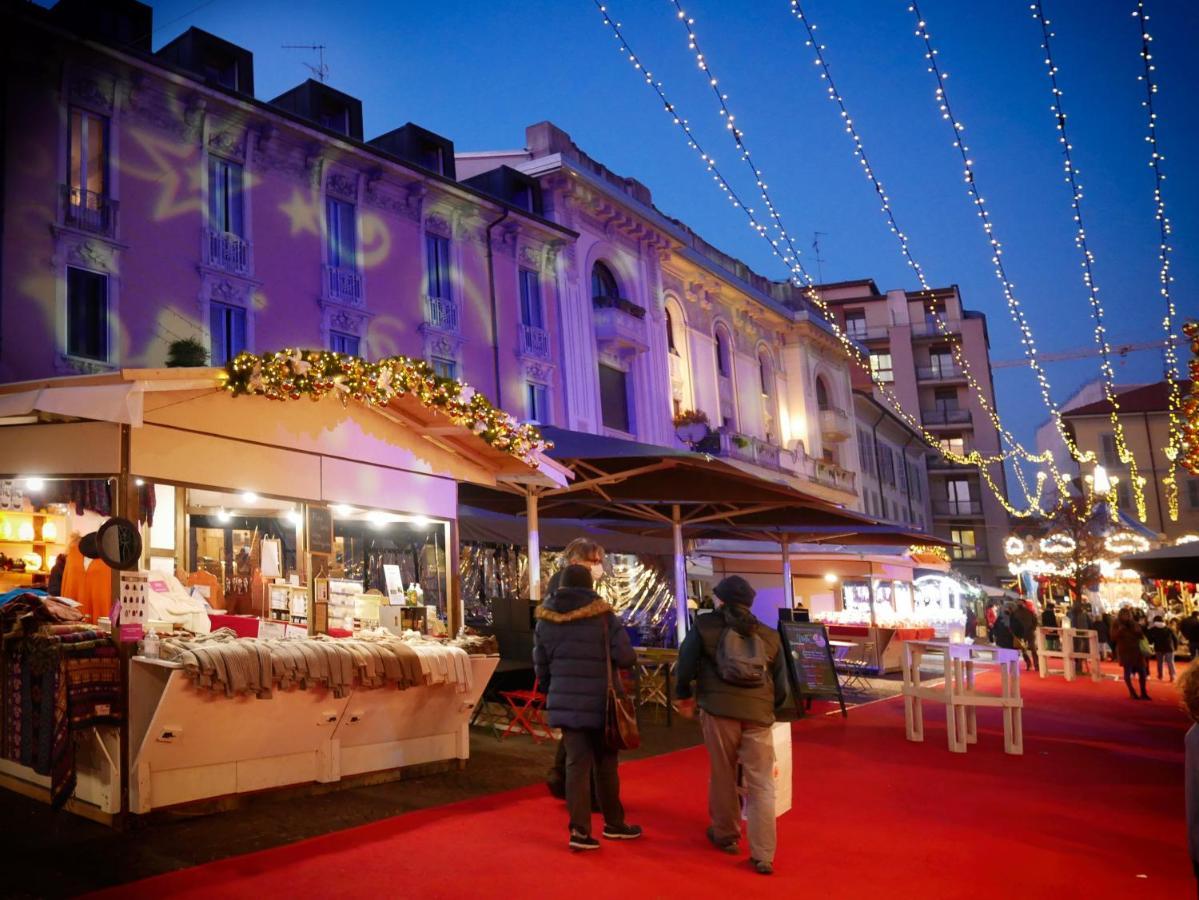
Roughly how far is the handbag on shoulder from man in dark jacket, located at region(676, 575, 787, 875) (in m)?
0.34

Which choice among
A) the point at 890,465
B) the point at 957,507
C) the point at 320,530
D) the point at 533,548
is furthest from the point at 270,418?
the point at 957,507

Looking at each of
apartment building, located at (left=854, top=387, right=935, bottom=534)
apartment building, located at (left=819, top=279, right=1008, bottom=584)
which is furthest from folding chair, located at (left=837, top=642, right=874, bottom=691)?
apartment building, located at (left=819, top=279, right=1008, bottom=584)

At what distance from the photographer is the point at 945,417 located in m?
58.3

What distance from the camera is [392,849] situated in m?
5.87

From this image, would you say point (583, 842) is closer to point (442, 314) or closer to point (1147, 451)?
point (442, 314)

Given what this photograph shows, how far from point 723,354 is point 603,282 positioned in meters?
6.61

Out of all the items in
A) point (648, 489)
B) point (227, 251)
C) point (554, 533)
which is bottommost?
point (554, 533)

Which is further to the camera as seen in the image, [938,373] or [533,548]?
[938,373]

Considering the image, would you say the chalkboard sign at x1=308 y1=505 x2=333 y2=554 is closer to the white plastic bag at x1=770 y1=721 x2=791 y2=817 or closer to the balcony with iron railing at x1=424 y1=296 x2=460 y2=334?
the white plastic bag at x1=770 y1=721 x2=791 y2=817

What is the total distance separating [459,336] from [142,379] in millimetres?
14532

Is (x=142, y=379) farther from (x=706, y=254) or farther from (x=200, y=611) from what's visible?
(x=706, y=254)

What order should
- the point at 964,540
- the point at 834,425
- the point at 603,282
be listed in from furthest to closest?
the point at 964,540
the point at 834,425
the point at 603,282

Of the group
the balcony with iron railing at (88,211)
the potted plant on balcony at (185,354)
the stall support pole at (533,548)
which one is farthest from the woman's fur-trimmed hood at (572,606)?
the balcony with iron railing at (88,211)

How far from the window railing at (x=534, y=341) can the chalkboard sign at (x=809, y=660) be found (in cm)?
1098
